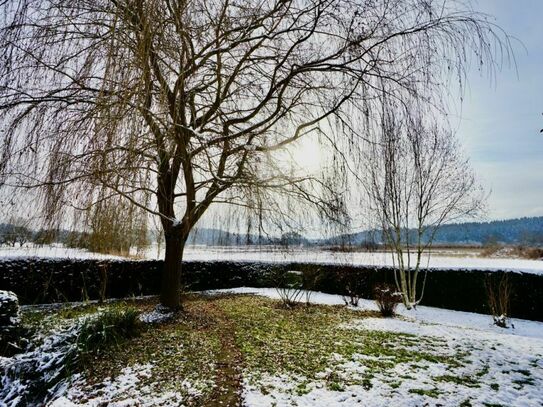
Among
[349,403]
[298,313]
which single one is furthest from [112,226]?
[298,313]

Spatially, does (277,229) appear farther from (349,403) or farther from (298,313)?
(298,313)

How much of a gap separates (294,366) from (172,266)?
3.51m

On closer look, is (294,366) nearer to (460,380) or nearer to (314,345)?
(314,345)

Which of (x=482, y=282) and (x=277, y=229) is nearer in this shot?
(x=277, y=229)

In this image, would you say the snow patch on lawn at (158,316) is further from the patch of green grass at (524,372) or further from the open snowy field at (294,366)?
the patch of green grass at (524,372)

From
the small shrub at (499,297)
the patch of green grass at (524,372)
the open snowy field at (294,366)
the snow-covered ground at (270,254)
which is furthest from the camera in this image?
the small shrub at (499,297)

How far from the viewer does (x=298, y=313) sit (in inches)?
307

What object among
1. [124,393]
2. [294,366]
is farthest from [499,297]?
[124,393]

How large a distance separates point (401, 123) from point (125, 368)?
4.03 m

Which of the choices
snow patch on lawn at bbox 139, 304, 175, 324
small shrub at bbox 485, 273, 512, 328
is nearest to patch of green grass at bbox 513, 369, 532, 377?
small shrub at bbox 485, 273, 512, 328

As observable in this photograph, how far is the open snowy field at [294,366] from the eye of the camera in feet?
11.4

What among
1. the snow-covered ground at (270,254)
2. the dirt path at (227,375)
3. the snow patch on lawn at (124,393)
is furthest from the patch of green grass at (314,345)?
the snow-covered ground at (270,254)

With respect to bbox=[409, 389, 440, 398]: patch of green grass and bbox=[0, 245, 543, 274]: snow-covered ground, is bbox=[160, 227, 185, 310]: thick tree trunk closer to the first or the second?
bbox=[0, 245, 543, 274]: snow-covered ground

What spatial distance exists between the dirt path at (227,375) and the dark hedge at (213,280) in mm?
4649
